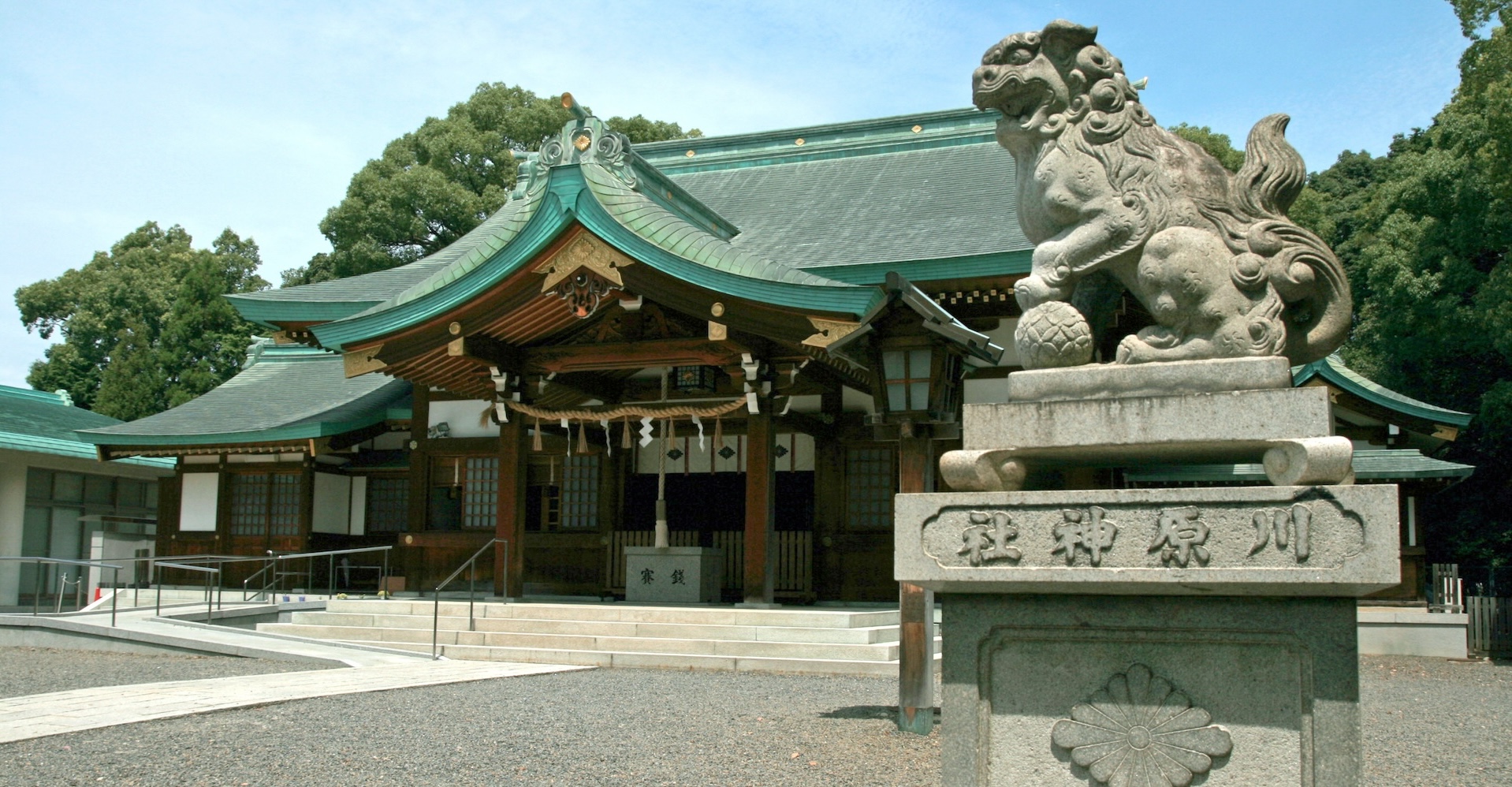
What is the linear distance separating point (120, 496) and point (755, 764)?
1985 centimetres

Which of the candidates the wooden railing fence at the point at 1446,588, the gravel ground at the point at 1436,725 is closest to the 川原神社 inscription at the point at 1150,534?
the gravel ground at the point at 1436,725

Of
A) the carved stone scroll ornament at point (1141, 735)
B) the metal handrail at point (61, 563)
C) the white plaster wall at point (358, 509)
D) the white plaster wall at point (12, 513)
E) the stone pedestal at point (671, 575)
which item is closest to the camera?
the carved stone scroll ornament at point (1141, 735)

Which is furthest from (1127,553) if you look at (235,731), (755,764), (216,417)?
(216,417)

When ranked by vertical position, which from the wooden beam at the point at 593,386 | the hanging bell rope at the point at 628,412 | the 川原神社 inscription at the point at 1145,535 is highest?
the wooden beam at the point at 593,386

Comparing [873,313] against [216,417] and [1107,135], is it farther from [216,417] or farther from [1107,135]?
[216,417]

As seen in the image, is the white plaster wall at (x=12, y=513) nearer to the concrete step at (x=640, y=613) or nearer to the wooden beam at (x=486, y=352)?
the concrete step at (x=640, y=613)

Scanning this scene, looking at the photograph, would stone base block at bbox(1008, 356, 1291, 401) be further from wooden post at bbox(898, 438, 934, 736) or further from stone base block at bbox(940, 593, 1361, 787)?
wooden post at bbox(898, 438, 934, 736)

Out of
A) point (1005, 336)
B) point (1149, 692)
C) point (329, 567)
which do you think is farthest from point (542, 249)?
point (1149, 692)

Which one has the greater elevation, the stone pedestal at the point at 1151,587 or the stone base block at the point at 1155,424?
the stone base block at the point at 1155,424

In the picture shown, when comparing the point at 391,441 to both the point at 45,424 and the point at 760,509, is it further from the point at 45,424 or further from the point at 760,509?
the point at 760,509

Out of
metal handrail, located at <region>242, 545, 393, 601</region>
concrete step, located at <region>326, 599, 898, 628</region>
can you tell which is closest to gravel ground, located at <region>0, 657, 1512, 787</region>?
concrete step, located at <region>326, 599, 898, 628</region>

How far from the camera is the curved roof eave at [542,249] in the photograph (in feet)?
37.0

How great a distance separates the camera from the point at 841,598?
14172 mm

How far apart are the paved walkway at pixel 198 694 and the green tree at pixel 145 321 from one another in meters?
21.6
